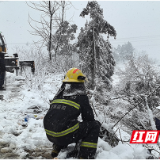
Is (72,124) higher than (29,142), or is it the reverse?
(72,124)

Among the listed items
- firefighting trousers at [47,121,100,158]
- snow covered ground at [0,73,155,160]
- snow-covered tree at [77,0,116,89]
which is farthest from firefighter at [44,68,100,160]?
snow-covered tree at [77,0,116,89]

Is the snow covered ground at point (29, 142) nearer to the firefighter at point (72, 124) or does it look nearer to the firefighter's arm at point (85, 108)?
the firefighter at point (72, 124)

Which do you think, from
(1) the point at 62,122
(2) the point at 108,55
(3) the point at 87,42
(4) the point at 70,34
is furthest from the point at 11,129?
(4) the point at 70,34

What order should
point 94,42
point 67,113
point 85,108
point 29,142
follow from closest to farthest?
point 67,113 → point 85,108 → point 29,142 → point 94,42

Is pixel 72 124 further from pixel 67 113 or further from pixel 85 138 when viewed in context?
pixel 85 138

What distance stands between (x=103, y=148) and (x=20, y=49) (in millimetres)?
18280

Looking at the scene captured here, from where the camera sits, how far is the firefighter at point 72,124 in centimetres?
199

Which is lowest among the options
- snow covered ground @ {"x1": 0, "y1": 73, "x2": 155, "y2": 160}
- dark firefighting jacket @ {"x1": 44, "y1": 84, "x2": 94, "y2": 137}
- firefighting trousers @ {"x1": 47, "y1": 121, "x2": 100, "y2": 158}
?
snow covered ground @ {"x1": 0, "y1": 73, "x2": 155, "y2": 160}

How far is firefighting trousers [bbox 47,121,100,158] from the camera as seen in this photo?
2.00 metres

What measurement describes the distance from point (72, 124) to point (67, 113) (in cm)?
16

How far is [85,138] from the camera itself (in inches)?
81.7

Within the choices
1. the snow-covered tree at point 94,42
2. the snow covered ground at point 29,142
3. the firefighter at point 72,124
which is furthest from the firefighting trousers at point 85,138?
the snow-covered tree at point 94,42

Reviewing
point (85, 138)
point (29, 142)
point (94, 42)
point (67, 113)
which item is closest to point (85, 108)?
point (67, 113)

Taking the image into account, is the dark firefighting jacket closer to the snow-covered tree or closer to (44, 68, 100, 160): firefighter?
(44, 68, 100, 160): firefighter
